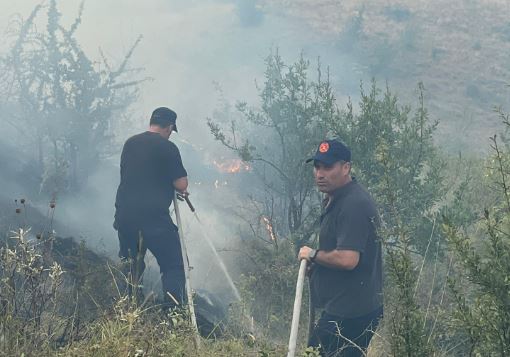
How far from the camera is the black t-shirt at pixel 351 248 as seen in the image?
3543 millimetres

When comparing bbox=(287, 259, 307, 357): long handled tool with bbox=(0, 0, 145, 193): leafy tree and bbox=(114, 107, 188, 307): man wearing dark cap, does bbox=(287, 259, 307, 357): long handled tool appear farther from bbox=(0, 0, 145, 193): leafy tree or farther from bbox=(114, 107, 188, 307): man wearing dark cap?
bbox=(0, 0, 145, 193): leafy tree

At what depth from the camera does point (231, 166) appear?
13.3 m

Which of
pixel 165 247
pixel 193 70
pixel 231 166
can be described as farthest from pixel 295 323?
pixel 193 70

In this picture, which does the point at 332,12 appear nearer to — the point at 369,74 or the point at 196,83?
the point at 369,74

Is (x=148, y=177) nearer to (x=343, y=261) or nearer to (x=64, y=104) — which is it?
A: (x=343, y=261)

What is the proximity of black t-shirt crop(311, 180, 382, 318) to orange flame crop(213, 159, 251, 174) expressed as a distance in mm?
8418

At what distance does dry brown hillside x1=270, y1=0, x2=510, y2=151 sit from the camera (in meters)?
21.1

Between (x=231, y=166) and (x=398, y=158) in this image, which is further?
(x=231, y=166)

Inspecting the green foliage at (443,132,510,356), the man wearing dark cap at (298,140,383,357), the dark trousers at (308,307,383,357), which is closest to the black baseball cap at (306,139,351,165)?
the man wearing dark cap at (298,140,383,357)

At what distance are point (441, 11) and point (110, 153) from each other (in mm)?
25353

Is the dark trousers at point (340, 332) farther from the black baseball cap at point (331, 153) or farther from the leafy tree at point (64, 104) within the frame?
the leafy tree at point (64, 104)

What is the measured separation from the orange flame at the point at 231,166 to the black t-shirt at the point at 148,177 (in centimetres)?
701

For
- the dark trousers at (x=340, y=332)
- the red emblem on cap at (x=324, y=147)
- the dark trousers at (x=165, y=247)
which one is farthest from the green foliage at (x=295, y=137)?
the dark trousers at (x=340, y=332)

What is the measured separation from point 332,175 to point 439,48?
80.8 feet
